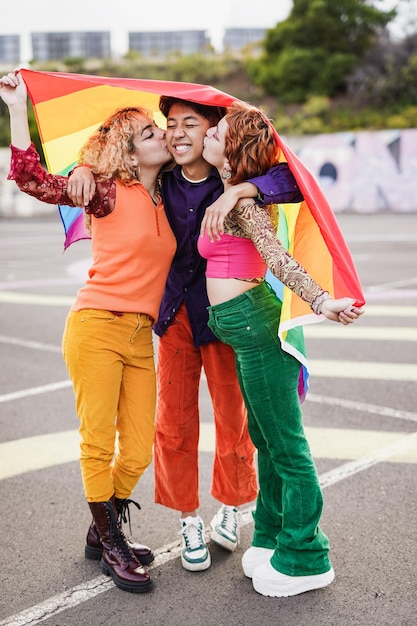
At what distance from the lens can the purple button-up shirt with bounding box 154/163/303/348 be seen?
335 centimetres

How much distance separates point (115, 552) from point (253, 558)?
1.99 feet

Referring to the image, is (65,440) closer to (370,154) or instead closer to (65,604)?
(65,604)

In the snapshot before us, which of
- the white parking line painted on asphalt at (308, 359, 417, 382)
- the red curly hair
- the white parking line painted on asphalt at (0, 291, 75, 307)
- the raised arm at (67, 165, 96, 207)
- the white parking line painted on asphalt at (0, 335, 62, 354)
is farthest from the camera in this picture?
the white parking line painted on asphalt at (0, 291, 75, 307)

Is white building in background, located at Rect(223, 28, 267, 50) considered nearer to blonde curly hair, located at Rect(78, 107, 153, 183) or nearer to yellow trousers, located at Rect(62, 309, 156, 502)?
blonde curly hair, located at Rect(78, 107, 153, 183)

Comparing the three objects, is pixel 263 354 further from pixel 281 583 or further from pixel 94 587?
pixel 94 587

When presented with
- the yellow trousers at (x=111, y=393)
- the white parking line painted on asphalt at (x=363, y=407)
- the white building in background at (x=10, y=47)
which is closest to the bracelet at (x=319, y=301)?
the yellow trousers at (x=111, y=393)

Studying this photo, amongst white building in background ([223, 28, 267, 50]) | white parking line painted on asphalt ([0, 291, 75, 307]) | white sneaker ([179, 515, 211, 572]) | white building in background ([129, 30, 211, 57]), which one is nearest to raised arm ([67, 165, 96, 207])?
white sneaker ([179, 515, 211, 572])

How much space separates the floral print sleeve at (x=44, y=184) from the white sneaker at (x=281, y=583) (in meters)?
1.66

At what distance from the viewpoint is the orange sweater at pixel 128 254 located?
3.22 meters

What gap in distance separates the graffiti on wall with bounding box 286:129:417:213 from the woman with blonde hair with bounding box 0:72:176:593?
Answer: 28.7 meters

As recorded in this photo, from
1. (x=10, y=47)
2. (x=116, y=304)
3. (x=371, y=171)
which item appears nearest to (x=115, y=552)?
(x=116, y=304)

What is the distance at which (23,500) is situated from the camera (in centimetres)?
→ 415

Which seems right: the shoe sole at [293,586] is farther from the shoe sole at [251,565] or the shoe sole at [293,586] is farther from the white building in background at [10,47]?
the white building in background at [10,47]

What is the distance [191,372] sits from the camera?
139 inches
